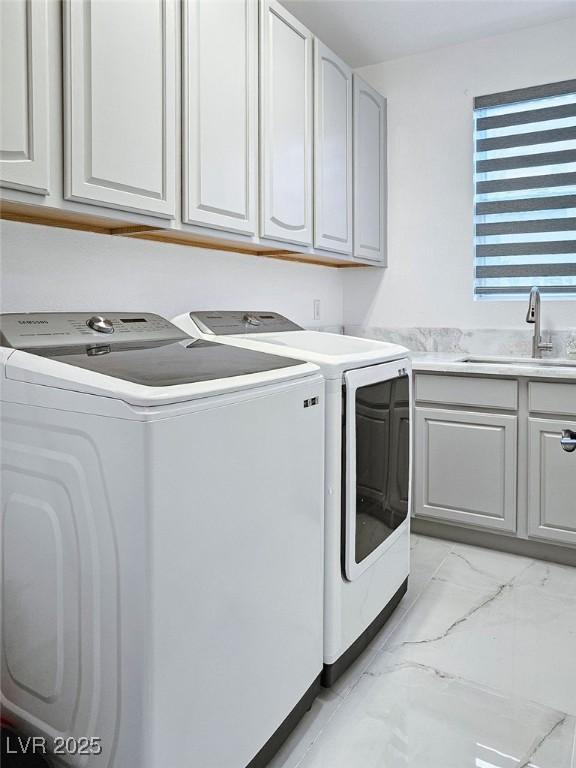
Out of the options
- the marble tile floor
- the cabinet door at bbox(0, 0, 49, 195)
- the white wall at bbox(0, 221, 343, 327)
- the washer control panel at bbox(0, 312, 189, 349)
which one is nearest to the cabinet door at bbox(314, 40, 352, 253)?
the white wall at bbox(0, 221, 343, 327)

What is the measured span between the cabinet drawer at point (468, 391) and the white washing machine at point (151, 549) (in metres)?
1.37

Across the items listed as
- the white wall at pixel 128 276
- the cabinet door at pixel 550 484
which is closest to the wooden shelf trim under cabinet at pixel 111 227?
the white wall at pixel 128 276

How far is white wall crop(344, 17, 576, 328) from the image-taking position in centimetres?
295

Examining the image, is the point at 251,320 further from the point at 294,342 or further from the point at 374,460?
the point at 374,460

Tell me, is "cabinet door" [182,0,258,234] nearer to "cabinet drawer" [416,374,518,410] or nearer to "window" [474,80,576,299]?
"cabinet drawer" [416,374,518,410]

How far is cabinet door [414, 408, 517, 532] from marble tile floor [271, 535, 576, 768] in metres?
0.33

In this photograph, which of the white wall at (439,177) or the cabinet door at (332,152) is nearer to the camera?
the cabinet door at (332,152)

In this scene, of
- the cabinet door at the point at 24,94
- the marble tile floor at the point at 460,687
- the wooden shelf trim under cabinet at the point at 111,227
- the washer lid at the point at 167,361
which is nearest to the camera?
the washer lid at the point at 167,361

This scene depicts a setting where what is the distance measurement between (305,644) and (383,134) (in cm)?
274

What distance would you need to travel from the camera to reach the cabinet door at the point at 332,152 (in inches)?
99.8

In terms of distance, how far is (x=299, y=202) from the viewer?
7.93 feet

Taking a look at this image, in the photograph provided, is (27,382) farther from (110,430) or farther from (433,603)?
(433,603)

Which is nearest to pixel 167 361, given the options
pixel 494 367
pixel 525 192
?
pixel 494 367

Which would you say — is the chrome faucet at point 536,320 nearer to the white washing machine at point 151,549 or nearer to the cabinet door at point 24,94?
the white washing machine at point 151,549
